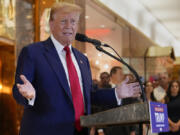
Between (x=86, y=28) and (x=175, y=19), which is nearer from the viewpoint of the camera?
(x=86, y=28)

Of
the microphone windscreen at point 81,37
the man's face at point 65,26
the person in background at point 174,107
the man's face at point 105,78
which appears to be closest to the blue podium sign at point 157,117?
the microphone windscreen at point 81,37

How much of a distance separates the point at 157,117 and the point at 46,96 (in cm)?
66

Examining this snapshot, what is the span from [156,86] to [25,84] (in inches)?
247

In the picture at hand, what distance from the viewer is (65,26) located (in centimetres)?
244

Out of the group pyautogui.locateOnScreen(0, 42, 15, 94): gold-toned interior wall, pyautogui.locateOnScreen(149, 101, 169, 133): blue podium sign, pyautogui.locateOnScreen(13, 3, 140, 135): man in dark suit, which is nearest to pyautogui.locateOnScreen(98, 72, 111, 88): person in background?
pyautogui.locateOnScreen(0, 42, 15, 94): gold-toned interior wall

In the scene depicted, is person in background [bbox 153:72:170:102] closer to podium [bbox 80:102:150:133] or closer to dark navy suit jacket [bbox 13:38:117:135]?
dark navy suit jacket [bbox 13:38:117:135]

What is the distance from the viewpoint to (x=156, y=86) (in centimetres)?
805

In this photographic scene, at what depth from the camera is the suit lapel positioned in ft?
7.55

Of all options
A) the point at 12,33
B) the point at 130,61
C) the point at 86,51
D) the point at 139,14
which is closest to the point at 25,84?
the point at 12,33

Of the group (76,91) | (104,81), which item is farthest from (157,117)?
(104,81)

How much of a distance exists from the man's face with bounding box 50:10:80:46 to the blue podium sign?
70 cm

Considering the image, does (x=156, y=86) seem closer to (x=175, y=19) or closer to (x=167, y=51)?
(x=167, y=51)

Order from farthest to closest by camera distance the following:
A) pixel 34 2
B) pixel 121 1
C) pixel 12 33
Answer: pixel 121 1 → pixel 34 2 → pixel 12 33

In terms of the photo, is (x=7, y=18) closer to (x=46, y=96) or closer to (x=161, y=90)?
(x=46, y=96)
